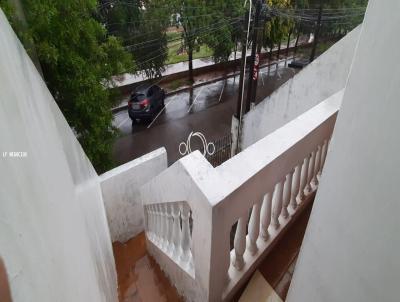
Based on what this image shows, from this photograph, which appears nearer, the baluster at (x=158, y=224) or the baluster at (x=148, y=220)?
the baluster at (x=158, y=224)

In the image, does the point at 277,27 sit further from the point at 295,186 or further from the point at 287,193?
the point at 287,193

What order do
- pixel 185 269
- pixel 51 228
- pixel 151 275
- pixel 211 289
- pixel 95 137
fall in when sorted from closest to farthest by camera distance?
pixel 51 228, pixel 211 289, pixel 185 269, pixel 151 275, pixel 95 137

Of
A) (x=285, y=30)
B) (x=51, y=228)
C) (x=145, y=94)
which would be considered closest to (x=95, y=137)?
(x=51, y=228)

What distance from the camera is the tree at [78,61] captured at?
4.04m

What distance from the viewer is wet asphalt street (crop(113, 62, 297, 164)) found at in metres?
10.0

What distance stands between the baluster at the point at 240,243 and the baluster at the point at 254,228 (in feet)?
0.32

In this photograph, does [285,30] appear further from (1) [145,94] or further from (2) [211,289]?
(2) [211,289]

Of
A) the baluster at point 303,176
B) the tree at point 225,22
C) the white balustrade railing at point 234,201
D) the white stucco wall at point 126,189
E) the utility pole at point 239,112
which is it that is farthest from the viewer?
the tree at point 225,22

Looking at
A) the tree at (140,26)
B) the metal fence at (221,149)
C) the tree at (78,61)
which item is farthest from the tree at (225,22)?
the tree at (78,61)

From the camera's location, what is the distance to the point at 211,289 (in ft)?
5.24

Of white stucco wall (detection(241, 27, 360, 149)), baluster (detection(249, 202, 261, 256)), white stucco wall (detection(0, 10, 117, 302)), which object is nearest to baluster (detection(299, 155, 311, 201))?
baluster (detection(249, 202, 261, 256))

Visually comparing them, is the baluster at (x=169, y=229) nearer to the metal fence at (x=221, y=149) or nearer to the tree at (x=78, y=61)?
the tree at (x=78, y=61)

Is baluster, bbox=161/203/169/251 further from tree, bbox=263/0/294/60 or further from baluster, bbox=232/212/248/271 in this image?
tree, bbox=263/0/294/60

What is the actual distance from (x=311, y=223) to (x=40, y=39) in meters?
4.89
